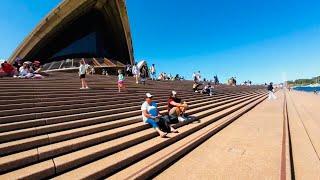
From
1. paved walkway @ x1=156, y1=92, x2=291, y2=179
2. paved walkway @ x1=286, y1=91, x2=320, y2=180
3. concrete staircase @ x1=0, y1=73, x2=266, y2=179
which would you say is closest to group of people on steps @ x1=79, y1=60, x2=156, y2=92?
concrete staircase @ x1=0, y1=73, x2=266, y2=179

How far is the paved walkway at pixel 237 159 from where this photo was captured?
18.3ft

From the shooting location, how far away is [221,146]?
7.75 meters

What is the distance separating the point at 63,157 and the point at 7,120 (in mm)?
2237

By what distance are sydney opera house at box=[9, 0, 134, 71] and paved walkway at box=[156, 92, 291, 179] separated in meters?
26.4

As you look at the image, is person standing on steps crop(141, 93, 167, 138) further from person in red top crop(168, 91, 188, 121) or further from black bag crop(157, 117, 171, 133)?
person in red top crop(168, 91, 188, 121)

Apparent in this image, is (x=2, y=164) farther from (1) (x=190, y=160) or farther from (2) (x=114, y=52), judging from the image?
(2) (x=114, y=52)

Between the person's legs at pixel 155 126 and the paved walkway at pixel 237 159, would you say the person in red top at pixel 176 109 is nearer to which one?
the person's legs at pixel 155 126

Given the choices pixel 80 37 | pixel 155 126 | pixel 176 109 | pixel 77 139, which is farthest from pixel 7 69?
pixel 80 37

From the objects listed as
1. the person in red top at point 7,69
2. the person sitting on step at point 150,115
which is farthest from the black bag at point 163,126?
the person in red top at point 7,69

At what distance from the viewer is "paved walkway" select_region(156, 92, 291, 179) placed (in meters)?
5.58

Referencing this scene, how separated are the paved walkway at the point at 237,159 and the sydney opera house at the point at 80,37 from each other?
26.4m

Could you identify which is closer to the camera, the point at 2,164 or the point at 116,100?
the point at 2,164

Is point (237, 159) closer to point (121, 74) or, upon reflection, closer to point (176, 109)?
point (176, 109)

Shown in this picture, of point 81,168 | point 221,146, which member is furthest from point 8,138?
point 221,146
